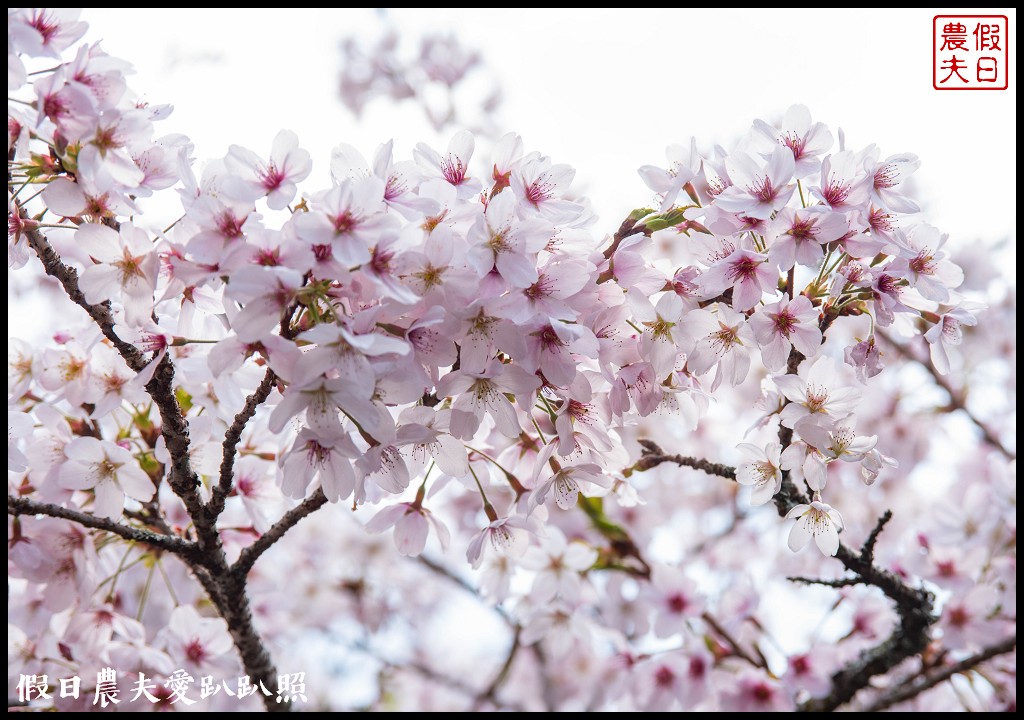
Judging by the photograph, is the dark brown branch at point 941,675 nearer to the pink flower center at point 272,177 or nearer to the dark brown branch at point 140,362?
the dark brown branch at point 140,362

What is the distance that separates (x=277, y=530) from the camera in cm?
146

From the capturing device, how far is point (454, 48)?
466 cm

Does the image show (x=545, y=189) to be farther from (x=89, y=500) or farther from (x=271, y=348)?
(x=89, y=500)

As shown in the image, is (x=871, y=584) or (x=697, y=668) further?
(x=697, y=668)

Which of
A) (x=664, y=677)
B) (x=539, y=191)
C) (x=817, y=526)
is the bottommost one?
(x=664, y=677)

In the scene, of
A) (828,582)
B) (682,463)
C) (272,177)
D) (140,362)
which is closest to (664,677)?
(828,582)

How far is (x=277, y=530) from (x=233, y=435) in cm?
25

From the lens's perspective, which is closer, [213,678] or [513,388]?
[513,388]

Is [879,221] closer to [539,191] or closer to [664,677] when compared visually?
[539,191]

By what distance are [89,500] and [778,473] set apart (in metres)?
1.39

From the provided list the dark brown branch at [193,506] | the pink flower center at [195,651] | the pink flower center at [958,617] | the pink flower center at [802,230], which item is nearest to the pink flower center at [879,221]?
the pink flower center at [802,230]

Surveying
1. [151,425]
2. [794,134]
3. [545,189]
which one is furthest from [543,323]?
[151,425]

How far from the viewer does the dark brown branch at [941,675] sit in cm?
210

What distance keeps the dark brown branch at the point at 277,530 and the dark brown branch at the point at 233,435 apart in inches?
3.9
